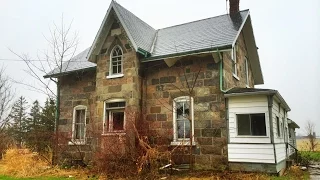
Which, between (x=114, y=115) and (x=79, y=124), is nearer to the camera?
(x=114, y=115)

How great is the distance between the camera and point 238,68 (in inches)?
579

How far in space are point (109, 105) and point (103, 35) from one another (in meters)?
3.57

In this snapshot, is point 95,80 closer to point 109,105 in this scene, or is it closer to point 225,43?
point 109,105

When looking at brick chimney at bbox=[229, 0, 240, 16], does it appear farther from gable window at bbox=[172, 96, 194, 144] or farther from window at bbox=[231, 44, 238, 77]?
gable window at bbox=[172, 96, 194, 144]

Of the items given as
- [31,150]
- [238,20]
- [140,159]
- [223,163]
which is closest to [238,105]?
[223,163]

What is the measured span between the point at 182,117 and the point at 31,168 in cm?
729

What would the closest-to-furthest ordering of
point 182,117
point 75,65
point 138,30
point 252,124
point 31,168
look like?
point 252,124 → point 182,117 → point 31,168 → point 138,30 → point 75,65

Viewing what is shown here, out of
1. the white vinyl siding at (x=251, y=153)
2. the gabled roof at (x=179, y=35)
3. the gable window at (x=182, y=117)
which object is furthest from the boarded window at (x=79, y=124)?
the white vinyl siding at (x=251, y=153)

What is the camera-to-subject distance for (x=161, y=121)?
12383 millimetres

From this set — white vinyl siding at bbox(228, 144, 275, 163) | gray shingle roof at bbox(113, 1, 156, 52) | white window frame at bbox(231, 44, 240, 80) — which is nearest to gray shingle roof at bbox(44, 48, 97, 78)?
gray shingle roof at bbox(113, 1, 156, 52)

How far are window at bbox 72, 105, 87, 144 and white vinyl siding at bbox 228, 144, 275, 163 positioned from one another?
8.09m

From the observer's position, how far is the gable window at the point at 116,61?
13281 mm

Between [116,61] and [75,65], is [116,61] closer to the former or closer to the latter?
[116,61]

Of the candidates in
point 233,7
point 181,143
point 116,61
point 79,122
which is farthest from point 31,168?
point 233,7
